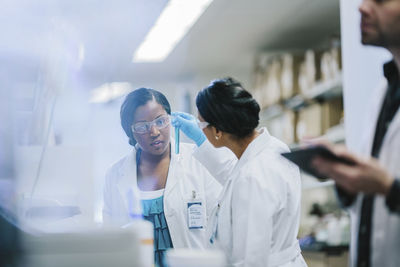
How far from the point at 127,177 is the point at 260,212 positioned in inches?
27.5

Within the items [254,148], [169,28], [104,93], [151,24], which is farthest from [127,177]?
[104,93]

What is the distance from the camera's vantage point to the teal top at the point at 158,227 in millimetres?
2092

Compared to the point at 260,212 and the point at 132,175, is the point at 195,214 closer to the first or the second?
the point at 132,175

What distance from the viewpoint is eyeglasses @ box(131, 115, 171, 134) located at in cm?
218

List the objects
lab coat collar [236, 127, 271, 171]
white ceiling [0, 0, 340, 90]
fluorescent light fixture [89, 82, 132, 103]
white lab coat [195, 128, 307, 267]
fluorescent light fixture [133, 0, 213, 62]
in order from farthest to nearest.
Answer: fluorescent light fixture [89, 82, 132, 103] → white ceiling [0, 0, 340, 90] → fluorescent light fixture [133, 0, 213, 62] → lab coat collar [236, 127, 271, 171] → white lab coat [195, 128, 307, 267]

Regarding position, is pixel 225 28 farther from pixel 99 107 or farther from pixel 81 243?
pixel 81 243

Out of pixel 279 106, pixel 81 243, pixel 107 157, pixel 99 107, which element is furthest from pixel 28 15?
pixel 81 243

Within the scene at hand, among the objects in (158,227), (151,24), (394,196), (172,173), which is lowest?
(158,227)

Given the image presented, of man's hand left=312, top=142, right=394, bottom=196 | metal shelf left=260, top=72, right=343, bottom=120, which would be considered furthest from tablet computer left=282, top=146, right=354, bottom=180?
metal shelf left=260, top=72, right=343, bottom=120

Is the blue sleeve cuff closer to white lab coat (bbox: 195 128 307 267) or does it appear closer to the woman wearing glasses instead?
white lab coat (bbox: 195 128 307 267)

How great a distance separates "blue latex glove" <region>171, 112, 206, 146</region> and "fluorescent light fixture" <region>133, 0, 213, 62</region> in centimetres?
158

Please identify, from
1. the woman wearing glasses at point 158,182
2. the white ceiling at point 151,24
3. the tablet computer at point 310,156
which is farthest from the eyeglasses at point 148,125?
the white ceiling at point 151,24

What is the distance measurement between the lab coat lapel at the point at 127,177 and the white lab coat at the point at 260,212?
42cm

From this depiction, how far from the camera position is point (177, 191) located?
86.4 inches
